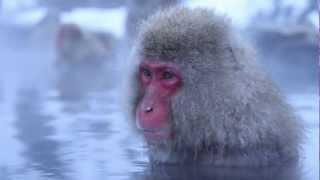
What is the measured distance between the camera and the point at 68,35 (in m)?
13.5

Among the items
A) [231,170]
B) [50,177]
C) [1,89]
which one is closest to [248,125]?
[231,170]

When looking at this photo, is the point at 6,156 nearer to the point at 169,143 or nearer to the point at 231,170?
the point at 169,143

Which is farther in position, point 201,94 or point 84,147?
point 84,147

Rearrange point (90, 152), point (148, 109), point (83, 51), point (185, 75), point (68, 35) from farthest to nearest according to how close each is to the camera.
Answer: point (68, 35) → point (83, 51) → point (90, 152) → point (185, 75) → point (148, 109)

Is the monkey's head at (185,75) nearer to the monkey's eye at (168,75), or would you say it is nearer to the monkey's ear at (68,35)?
the monkey's eye at (168,75)

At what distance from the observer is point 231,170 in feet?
13.7

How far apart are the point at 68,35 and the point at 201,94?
9.53 meters

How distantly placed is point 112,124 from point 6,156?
1.40 metres

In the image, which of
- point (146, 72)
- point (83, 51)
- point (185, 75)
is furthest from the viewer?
point (83, 51)

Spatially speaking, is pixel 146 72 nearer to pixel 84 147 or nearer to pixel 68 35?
pixel 84 147

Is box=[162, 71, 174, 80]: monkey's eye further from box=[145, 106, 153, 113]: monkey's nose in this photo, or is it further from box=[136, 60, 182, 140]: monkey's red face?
box=[145, 106, 153, 113]: monkey's nose

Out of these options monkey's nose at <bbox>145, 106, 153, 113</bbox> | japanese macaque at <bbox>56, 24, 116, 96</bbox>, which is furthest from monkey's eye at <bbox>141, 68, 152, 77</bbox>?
japanese macaque at <bbox>56, 24, 116, 96</bbox>

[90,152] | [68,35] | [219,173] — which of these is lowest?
[219,173]

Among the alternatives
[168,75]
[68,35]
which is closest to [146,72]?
[168,75]
